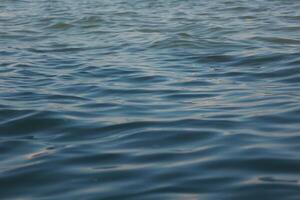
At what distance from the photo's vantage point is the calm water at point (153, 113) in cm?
377

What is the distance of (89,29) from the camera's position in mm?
12383

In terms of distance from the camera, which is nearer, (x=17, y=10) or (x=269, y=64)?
(x=269, y=64)

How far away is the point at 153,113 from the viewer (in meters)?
5.52

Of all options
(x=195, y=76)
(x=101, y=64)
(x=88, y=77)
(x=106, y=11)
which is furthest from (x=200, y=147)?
(x=106, y=11)

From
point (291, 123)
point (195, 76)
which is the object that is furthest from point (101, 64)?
point (291, 123)

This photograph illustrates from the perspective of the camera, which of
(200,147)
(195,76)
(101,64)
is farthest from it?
(101,64)

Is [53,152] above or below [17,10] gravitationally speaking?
above

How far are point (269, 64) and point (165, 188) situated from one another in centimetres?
449

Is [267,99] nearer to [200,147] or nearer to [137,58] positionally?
[200,147]

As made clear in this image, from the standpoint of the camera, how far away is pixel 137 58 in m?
8.73

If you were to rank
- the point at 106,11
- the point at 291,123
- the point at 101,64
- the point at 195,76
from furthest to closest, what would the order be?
the point at 106,11
the point at 101,64
the point at 195,76
the point at 291,123

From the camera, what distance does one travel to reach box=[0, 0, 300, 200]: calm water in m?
3.77

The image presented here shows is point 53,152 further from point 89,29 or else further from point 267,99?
point 89,29

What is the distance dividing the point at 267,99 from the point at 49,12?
36.5ft
